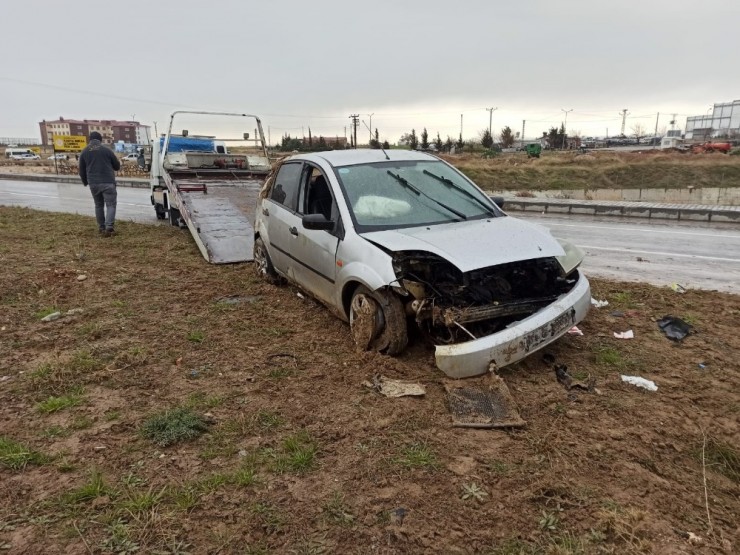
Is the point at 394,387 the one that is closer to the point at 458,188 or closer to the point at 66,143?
the point at 458,188

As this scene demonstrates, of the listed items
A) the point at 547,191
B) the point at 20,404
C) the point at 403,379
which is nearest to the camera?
the point at 20,404

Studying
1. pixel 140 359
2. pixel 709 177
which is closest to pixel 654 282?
pixel 140 359

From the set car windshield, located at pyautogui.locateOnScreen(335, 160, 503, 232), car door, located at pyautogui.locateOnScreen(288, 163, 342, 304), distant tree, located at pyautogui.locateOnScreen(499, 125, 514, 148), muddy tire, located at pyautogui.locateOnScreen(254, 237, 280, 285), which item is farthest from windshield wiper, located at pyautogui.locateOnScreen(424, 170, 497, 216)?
distant tree, located at pyautogui.locateOnScreen(499, 125, 514, 148)

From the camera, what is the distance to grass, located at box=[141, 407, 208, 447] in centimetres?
317

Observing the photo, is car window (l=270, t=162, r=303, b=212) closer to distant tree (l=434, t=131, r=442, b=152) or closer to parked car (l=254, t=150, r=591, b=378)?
parked car (l=254, t=150, r=591, b=378)

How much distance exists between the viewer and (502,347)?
363 cm

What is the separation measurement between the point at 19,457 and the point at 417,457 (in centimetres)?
227

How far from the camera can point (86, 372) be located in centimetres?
407

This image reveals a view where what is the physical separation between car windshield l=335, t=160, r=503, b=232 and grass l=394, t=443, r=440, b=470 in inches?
78.8

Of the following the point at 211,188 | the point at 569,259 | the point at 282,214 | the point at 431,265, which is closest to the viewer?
the point at 431,265

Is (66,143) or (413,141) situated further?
(413,141)

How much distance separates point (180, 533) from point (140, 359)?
2179mm

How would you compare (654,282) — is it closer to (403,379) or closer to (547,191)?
(403,379)

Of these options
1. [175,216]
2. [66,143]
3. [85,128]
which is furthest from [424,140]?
[85,128]
